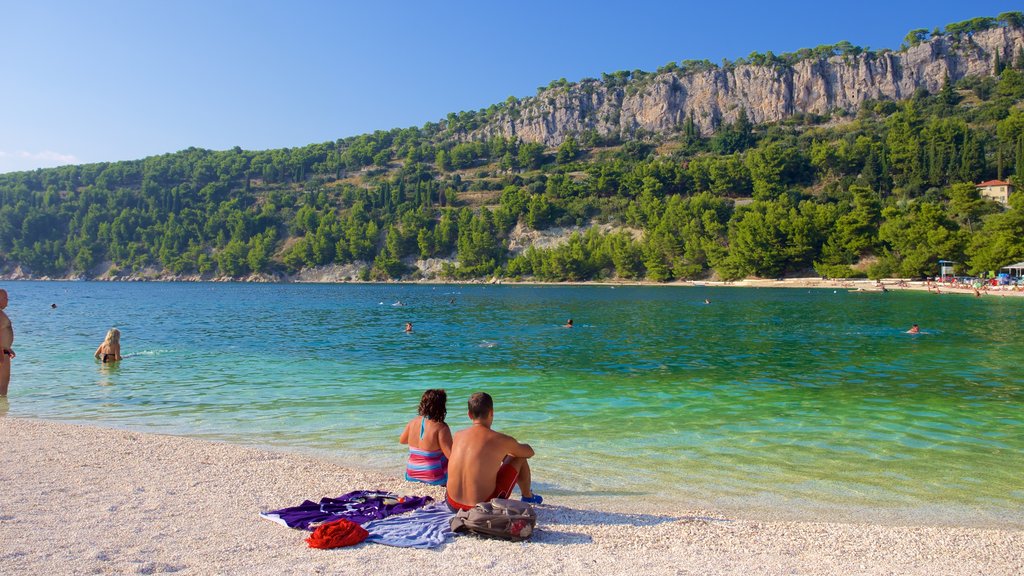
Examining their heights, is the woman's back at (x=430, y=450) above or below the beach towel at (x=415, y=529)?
above

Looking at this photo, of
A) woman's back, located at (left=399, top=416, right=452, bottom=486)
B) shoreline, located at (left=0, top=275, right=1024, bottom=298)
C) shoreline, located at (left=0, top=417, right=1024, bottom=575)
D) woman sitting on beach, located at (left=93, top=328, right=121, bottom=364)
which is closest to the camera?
shoreline, located at (left=0, top=417, right=1024, bottom=575)

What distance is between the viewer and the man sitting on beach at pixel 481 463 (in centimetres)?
627

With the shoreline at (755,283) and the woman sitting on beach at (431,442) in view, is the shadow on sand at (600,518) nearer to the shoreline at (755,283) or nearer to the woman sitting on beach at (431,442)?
the woman sitting on beach at (431,442)

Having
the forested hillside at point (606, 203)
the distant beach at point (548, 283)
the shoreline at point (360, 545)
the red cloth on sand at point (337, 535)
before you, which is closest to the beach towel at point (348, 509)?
the shoreline at point (360, 545)

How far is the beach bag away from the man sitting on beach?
1.05 ft

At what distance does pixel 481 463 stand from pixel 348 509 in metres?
1.44

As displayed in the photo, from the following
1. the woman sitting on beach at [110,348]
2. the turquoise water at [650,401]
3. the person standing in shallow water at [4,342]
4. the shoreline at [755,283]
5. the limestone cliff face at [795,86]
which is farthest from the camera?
the limestone cliff face at [795,86]

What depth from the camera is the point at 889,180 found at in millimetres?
118438

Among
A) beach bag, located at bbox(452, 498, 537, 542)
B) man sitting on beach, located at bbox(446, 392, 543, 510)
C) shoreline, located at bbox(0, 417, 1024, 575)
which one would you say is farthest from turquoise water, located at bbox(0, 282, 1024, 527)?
beach bag, located at bbox(452, 498, 537, 542)

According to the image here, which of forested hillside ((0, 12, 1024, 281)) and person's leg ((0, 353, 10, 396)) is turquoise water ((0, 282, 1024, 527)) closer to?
person's leg ((0, 353, 10, 396))

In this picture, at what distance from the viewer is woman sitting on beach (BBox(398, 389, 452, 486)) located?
7.49 meters

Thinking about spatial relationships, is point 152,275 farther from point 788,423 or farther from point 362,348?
point 788,423

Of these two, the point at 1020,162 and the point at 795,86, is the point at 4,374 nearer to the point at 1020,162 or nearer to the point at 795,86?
the point at 1020,162

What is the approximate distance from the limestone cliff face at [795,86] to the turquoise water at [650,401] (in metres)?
162
